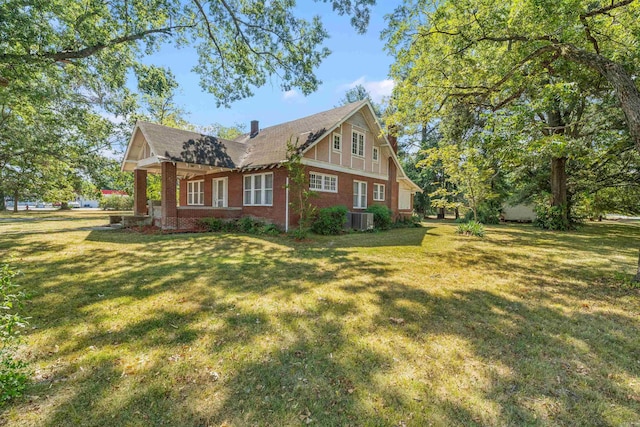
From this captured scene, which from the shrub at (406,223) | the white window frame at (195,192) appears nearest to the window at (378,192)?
the shrub at (406,223)

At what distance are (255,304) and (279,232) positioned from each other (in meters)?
9.31

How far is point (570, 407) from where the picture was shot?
8.17ft

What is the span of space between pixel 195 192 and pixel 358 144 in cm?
1243

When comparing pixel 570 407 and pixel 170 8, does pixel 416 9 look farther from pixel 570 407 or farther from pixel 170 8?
pixel 570 407

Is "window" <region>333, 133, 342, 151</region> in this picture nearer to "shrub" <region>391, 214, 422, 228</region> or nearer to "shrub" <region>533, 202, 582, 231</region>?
"shrub" <region>391, 214, 422, 228</region>

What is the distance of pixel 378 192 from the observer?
64.8 feet

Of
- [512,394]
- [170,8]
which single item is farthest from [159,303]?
[170,8]

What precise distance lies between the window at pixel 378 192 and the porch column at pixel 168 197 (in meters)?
12.6

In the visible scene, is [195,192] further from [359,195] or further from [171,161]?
[359,195]

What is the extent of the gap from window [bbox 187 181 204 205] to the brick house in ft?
0.24

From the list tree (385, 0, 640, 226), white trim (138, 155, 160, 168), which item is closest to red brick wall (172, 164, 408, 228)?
white trim (138, 155, 160, 168)

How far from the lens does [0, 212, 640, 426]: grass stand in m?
2.40

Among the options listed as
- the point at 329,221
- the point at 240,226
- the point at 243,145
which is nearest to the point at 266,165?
the point at 240,226

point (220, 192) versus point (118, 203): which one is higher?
point (220, 192)
